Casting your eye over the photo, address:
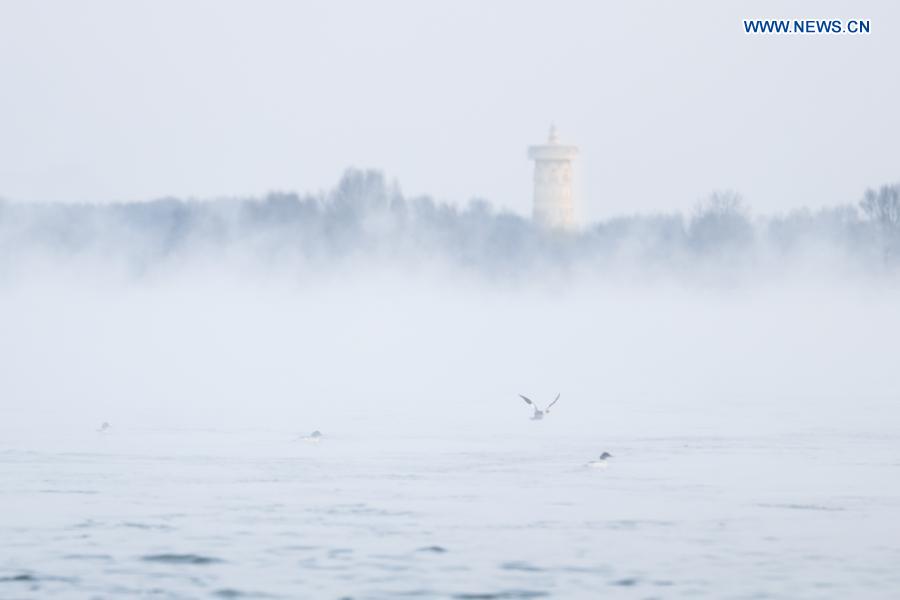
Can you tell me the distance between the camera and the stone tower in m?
90.7

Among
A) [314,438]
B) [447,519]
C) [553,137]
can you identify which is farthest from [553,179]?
[447,519]

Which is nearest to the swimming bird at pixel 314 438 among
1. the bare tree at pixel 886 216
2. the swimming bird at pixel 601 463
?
the swimming bird at pixel 601 463

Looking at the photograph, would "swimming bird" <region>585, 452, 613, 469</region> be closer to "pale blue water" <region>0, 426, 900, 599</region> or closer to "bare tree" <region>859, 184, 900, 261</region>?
"pale blue water" <region>0, 426, 900, 599</region>

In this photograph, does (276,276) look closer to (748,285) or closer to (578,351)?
(748,285)

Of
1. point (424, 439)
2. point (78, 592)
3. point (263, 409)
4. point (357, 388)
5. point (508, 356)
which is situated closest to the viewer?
point (78, 592)

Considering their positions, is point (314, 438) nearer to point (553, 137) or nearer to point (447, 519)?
point (447, 519)

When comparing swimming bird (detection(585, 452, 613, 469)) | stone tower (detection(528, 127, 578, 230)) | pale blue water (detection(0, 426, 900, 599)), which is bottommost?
pale blue water (detection(0, 426, 900, 599))

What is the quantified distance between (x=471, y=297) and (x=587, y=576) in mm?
72984

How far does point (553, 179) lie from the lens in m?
92.2

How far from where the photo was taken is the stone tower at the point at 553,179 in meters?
90.7

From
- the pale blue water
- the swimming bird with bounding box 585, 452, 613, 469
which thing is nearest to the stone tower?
the pale blue water

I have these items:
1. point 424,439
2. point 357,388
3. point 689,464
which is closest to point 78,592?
point 689,464

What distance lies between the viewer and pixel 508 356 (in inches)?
1767

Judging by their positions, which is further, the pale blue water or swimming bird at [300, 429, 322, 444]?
swimming bird at [300, 429, 322, 444]
